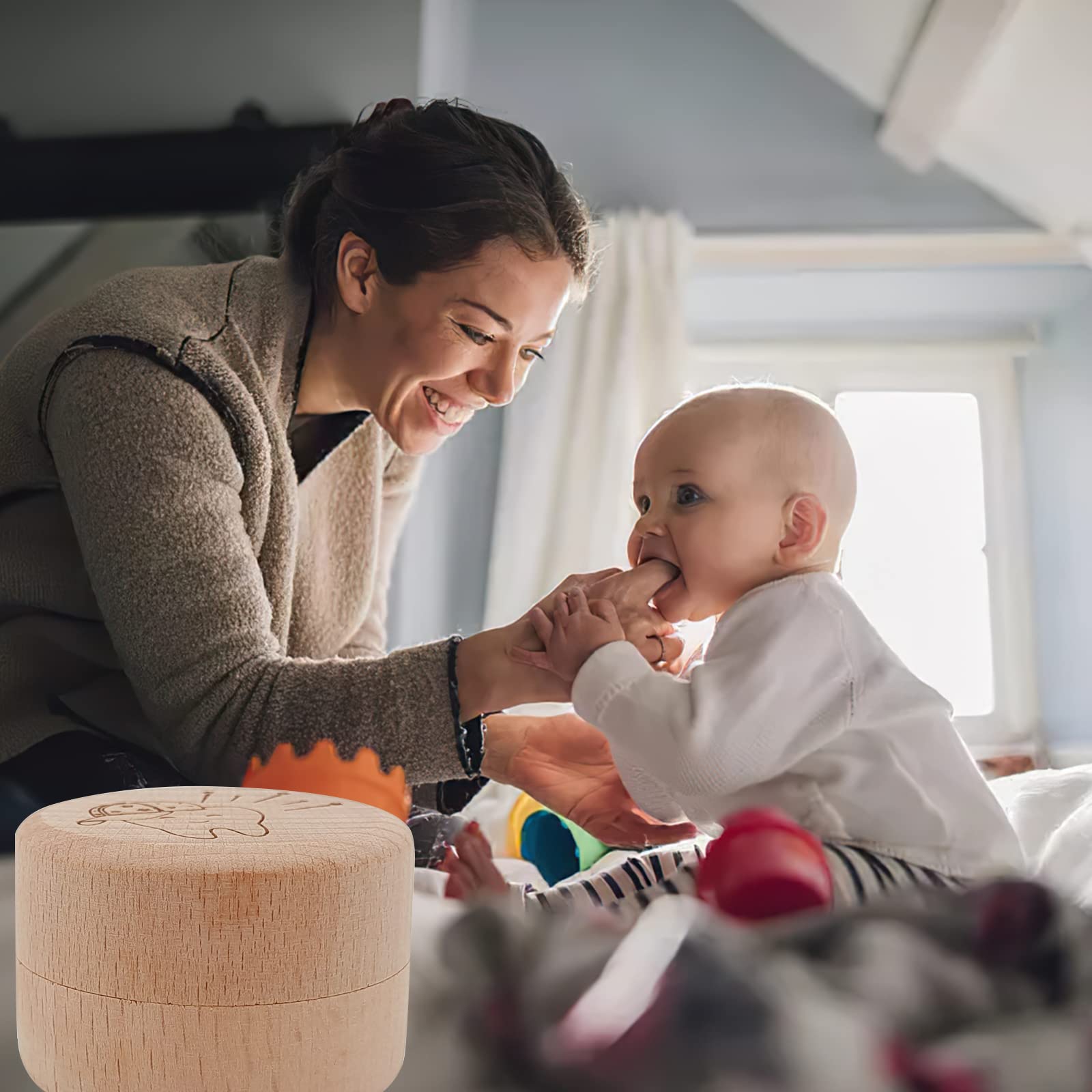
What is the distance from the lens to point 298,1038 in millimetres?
347

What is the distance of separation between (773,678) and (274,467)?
14.8 inches

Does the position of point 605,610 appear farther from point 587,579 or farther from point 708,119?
point 708,119

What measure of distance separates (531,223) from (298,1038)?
0.48 metres

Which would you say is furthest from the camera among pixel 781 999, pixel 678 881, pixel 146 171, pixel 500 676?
pixel 146 171

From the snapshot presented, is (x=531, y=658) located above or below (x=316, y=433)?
below

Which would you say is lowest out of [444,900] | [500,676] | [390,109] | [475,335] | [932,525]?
[444,900]

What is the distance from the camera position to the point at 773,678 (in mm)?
491

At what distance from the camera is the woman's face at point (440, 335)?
633mm

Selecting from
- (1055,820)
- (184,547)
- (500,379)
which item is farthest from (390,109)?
(1055,820)

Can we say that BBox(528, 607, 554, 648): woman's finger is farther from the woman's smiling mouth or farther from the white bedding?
the white bedding

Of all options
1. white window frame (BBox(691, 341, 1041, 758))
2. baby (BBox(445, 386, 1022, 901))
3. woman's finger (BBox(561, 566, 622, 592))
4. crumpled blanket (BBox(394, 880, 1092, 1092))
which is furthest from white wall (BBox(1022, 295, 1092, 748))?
crumpled blanket (BBox(394, 880, 1092, 1092))

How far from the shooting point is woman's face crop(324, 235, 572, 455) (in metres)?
0.63

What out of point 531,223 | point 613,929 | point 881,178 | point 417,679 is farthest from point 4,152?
point 613,929

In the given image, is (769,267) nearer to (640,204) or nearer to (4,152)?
(640,204)
